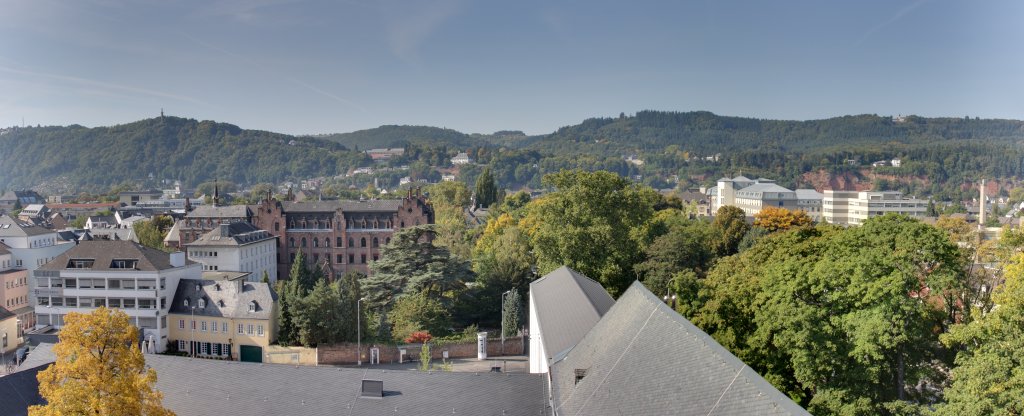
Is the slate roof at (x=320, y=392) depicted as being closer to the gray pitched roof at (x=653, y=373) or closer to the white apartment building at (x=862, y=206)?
the gray pitched roof at (x=653, y=373)

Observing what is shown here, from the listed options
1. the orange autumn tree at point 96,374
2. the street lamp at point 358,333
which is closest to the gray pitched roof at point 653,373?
the orange autumn tree at point 96,374

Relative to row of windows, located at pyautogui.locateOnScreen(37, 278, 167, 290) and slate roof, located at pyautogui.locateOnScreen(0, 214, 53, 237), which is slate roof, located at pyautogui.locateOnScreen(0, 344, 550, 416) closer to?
row of windows, located at pyautogui.locateOnScreen(37, 278, 167, 290)

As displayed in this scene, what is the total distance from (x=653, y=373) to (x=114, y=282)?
147 feet

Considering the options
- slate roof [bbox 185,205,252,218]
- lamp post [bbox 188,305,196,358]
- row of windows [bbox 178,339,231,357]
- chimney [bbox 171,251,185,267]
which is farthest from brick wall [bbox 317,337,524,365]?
slate roof [bbox 185,205,252,218]

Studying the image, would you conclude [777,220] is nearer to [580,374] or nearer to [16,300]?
[580,374]

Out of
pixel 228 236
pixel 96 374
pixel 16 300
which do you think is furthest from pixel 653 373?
pixel 228 236

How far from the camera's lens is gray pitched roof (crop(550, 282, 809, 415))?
1365 centimetres

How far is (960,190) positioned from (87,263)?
211263 millimetres

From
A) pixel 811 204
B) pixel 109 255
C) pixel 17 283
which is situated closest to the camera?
pixel 109 255

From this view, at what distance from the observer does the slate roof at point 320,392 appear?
74.6ft

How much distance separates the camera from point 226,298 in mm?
47156

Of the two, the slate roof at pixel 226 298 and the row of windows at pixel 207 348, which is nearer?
the slate roof at pixel 226 298

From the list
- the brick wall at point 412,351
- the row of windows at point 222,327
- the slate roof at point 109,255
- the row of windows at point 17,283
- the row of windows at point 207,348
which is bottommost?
the row of windows at point 207,348

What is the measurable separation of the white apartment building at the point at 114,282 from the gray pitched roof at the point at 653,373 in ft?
115
